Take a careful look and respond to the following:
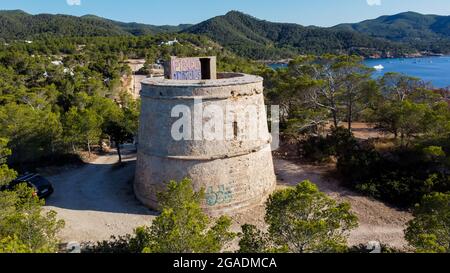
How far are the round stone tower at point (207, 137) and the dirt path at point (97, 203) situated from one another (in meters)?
1.42

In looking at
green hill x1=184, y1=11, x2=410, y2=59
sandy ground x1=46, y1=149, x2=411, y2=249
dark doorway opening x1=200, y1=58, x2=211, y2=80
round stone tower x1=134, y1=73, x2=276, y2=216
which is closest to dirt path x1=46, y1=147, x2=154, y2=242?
sandy ground x1=46, y1=149, x2=411, y2=249

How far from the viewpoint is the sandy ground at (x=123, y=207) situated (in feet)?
49.4

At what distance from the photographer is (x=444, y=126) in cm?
1906

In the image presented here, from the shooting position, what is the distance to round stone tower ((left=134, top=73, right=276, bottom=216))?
15172 millimetres

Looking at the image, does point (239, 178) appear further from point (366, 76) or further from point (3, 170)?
point (366, 76)

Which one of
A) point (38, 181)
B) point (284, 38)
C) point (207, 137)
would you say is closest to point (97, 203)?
point (38, 181)

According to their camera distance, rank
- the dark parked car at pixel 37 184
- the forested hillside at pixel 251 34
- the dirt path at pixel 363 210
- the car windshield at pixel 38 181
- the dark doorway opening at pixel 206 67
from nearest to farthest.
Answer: the dirt path at pixel 363 210 < the dark parked car at pixel 37 184 < the car windshield at pixel 38 181 < the dark doorway opening at pixel 206 67 < the forested hillside at pixel 251 34

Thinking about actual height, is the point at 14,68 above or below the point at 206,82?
above

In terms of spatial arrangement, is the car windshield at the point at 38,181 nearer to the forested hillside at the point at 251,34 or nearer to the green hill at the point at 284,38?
the forested hillside at the point at 251,34

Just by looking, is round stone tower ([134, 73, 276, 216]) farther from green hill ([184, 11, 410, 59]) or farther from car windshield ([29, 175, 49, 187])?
green hill ([184, 11, 410, 59])

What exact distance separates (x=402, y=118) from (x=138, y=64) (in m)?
55.1

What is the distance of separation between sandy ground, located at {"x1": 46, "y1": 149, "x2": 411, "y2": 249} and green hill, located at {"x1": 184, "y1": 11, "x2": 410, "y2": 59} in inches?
4181

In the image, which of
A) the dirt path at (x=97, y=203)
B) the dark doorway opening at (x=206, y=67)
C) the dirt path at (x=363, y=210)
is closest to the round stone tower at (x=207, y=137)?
the dirt path at (x=97, y=203)
